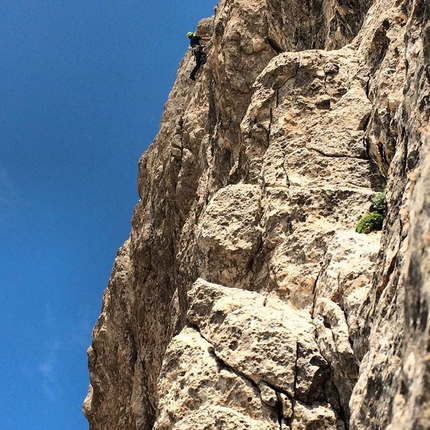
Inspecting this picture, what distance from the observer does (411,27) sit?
11.6m

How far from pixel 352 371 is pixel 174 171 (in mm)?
25134

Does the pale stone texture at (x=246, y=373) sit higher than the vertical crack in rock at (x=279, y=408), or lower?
higher

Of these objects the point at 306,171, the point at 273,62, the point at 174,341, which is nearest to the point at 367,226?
Answer: the point at 306,171

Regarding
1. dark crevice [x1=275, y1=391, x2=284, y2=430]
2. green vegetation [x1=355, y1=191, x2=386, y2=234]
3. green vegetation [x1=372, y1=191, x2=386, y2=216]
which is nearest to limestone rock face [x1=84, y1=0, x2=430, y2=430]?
dark crevice [x1=275, y1=391, x2=284, y2=430]

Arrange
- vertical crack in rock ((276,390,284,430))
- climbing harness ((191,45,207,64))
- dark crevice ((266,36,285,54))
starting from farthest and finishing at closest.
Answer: climbing harness ((191,45,207,64)) → dark crevice ((266,36,285,54)) → vertical crack in rock ((276,390,284,430))

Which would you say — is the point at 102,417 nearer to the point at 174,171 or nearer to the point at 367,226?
the point at 174,171

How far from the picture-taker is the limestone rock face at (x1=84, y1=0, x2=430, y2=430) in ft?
28.9

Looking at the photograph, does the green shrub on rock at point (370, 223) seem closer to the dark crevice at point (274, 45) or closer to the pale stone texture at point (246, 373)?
the pale stone texture at point (246, 373)

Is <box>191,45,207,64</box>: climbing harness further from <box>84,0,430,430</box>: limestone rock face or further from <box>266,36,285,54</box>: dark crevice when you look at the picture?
<box>266,36,285,54</box>: dark crevice

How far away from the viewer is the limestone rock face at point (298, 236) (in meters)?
8.81

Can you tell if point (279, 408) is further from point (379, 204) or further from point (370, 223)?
point (379, 204)

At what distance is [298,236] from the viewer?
16406 millimetres

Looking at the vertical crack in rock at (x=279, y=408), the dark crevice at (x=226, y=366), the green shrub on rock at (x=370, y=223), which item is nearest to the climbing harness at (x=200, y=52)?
the green shrub on rock at (x=370, y=223)

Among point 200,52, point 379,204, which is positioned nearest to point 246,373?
point 379,204
